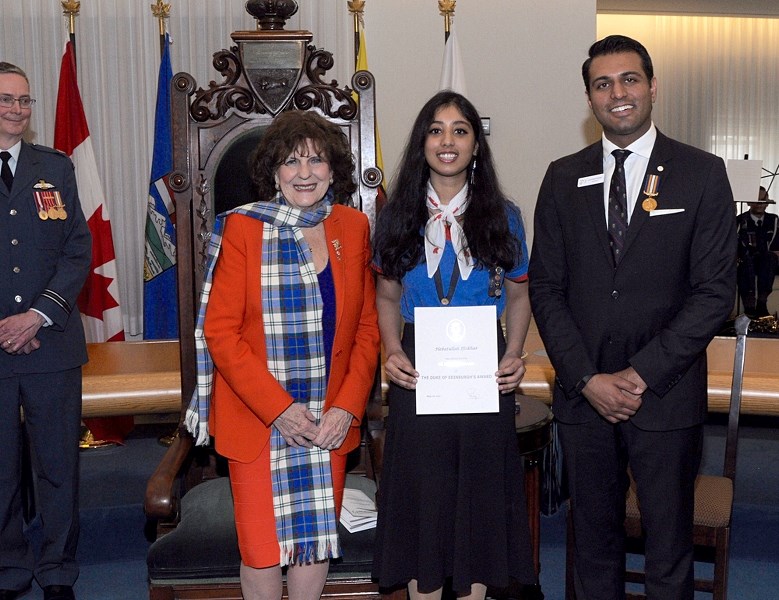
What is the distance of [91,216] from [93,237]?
4.9 inches

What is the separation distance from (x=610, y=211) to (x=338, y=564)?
1166 mm

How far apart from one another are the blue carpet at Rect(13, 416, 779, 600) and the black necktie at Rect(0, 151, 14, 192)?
1456 millimetres

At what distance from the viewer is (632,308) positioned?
2.23 metres

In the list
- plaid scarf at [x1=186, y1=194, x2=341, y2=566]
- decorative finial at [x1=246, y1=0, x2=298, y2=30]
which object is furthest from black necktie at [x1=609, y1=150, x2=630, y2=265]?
decorative finial at [x1=246, y1=0, x2=298, y2=30]

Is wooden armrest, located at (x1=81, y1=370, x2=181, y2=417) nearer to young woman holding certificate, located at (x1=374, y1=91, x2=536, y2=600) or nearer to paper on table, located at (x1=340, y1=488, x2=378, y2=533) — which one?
paper on table, located at (x1=340, y1=488, x2=378, y2=533)

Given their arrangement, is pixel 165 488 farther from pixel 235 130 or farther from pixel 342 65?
pixel 342 65

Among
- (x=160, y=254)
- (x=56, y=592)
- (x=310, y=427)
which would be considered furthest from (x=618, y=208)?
(x=160, y=254)

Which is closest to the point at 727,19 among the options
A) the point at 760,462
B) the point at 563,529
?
the point at 760,462

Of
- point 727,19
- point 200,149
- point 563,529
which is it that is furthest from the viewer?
point 727,19

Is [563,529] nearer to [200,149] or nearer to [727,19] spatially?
[200,149]

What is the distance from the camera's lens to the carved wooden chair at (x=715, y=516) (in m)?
2.69

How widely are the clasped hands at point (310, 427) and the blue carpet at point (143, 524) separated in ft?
4.55

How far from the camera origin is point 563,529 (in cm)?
384

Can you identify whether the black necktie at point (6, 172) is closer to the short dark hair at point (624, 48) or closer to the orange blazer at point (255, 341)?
the orange blazer at point (255, 341)
